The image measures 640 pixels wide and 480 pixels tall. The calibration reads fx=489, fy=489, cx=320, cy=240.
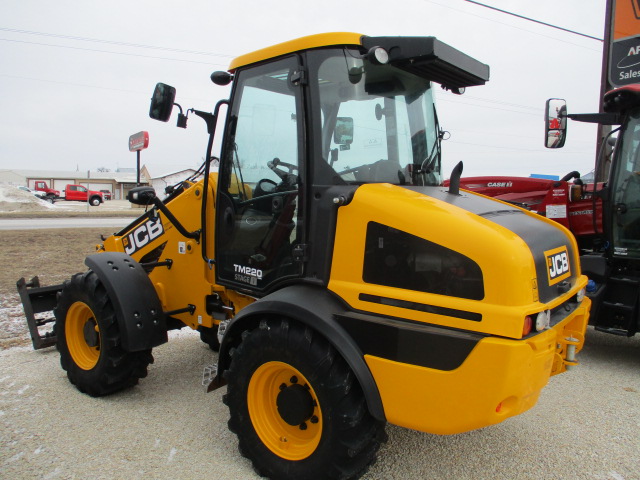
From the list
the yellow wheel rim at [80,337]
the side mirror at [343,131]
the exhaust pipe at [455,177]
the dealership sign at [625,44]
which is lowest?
the yellow wheel rim at [80,337]

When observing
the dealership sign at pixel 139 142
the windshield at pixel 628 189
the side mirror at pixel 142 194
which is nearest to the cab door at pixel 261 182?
the side mirror at pixel 142 194

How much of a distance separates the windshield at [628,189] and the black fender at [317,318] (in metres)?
3.65

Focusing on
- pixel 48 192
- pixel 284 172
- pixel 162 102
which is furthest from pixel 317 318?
pixel 48 192

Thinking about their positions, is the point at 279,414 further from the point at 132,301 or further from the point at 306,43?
the point at 306,43

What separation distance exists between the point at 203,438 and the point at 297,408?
3.05 ft

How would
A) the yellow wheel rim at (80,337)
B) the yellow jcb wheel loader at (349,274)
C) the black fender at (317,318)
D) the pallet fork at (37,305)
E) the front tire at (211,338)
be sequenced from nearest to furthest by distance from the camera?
1. the yellow jcb wheel loader at (349,274)
2. the black fender at (317,318)
3. the yellow wheel rim at (80,337)
4. the pallet fork at (37,305)
5. the front tire at (211,338)

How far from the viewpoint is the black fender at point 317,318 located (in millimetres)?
2428

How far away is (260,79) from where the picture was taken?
312 cm

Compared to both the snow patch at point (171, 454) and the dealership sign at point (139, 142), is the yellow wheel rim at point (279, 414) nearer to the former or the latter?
the snow patch at point (171, 454)

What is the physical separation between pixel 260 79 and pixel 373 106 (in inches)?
30.5

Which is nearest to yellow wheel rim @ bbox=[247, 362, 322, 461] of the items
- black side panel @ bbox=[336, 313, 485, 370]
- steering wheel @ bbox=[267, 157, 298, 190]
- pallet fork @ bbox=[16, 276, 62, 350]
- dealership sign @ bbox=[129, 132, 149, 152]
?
black side panel @ bbox=[336, 313, 485, 370]

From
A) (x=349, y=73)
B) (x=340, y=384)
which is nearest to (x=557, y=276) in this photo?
(x=340, y=384)

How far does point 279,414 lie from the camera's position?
2.80 metres

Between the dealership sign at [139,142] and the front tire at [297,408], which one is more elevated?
the dealership sign at [139,142]
